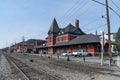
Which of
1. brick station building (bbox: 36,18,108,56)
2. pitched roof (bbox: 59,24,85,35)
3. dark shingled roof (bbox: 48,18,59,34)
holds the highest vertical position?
dark shingled roof (bbox: 48,18,59,34)

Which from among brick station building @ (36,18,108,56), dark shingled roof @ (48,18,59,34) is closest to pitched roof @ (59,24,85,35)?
brick station building @ (36,18,108,56)

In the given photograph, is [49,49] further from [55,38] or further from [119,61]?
[119,61]

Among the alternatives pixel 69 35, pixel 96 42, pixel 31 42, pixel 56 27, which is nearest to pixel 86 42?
pixel 96 42

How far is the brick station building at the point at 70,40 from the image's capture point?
194ft

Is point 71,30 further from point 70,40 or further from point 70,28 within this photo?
point 70,40

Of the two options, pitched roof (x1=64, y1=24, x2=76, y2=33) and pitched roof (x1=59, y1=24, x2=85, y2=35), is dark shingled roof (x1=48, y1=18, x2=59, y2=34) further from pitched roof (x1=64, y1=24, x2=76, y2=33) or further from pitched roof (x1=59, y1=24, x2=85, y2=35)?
pitched roof (x1=64, y1=24, x2=76, y2=33)

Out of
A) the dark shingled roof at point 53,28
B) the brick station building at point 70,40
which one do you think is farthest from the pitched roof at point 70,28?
the dark shingled roof at point 53,28

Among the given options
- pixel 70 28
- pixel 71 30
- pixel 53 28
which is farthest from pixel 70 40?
pixel 53 28

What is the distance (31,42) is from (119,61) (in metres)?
144

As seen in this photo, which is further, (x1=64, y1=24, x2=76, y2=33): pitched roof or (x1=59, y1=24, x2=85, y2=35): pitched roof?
(x1=59, y1=24, x2=85, y2=35): pitched roof

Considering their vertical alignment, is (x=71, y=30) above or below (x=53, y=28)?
below

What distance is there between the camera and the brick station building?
59.2 m

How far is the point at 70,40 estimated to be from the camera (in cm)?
7656

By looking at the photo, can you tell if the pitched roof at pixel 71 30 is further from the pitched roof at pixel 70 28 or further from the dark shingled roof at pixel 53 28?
the dark shingled roof at pixel 53 28
